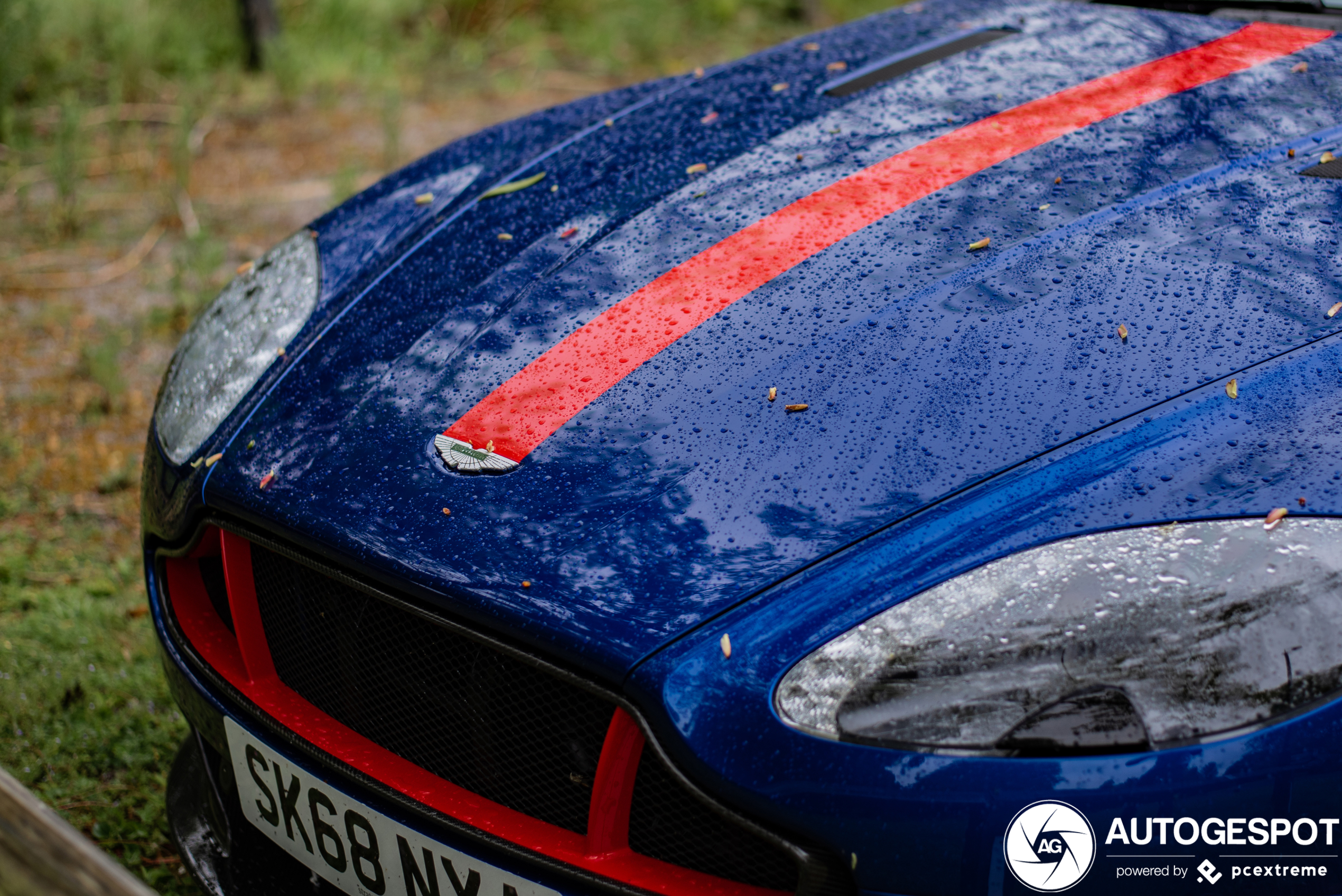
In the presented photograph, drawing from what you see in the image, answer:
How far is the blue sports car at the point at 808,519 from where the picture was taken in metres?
1.10

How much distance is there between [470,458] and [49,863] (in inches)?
25.2

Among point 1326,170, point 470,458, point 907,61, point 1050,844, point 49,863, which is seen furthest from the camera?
point 907,61

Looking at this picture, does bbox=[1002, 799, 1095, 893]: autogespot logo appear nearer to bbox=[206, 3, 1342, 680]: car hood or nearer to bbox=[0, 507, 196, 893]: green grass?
bbox=[206, 3, 1342, 680]: car hood

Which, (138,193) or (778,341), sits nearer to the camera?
(778,341)

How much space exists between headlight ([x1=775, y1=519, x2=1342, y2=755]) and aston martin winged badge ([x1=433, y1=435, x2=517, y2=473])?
1.52 ft

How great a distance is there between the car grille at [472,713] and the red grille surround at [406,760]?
1 centimetres

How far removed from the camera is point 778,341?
1488mm

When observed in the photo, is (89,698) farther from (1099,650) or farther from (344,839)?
(1099,650)

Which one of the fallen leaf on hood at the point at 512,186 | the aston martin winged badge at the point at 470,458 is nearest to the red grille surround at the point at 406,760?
the aston martin winged badge at the point at 470,458

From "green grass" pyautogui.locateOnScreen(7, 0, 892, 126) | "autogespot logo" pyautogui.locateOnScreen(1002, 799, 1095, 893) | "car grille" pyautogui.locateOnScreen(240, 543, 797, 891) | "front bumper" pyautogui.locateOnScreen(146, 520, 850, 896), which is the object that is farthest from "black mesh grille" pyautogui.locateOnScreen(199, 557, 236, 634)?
"green grass" pyautogui.locateOnScreen(7, 0, 892, 126)

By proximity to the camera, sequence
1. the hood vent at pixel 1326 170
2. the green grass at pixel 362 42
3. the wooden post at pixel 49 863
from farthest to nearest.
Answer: the green grass at pixel 362 42 → the hood vent at pixel 1326 170 → the wooden post at pixel 49 863

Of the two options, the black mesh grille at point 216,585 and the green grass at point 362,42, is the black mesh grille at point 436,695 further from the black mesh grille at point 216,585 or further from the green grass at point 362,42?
the green grass at point 362,42

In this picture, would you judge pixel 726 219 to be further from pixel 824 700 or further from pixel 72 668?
pixel 72 668

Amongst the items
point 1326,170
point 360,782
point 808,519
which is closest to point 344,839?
point 360,782
